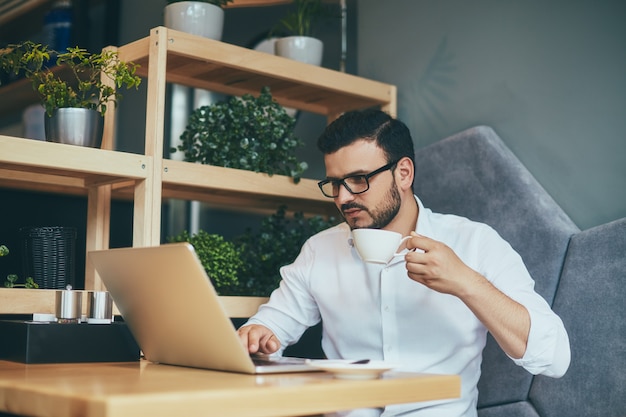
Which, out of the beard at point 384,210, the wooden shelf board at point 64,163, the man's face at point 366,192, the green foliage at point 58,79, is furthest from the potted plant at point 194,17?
the beard at point 384,210

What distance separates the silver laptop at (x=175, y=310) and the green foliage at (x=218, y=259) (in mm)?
707

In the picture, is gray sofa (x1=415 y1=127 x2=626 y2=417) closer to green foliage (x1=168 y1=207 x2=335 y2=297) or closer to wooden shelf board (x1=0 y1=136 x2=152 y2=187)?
green foliage (x1=168 y1=207 x2=335 y2=297)

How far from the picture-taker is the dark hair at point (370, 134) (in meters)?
1.97

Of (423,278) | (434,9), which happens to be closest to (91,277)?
(423,278)

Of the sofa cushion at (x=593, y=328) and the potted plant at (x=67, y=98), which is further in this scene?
the potted plant at (x=67, y=98)

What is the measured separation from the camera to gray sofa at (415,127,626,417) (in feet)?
5.87

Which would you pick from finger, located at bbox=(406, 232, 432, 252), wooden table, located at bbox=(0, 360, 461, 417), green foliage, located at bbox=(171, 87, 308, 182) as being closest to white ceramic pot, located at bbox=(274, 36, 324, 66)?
green foliage, located at bbox=(171, 87, 308, 182)

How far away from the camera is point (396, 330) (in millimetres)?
1874

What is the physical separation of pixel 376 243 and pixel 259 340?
15.2 inches

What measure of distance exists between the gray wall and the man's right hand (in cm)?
96

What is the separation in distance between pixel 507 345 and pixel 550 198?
654mm

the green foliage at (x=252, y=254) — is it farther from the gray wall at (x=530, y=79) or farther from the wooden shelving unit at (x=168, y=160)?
the gray wall at (x=530, y=79)

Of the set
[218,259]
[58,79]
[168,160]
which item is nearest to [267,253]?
[218,259]

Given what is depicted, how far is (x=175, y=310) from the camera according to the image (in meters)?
1.29
